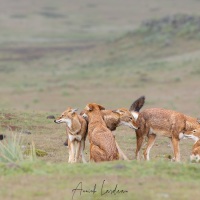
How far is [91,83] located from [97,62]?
1011 cm

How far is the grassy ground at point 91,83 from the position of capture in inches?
328

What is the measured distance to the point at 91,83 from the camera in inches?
1219

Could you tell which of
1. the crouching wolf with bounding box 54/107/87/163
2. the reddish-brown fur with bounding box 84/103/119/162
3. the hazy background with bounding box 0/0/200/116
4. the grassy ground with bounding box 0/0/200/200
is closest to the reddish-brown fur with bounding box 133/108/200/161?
the grassy ground with bounding box 0/0/200/200

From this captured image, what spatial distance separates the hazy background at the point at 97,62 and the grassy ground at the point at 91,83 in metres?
0.06

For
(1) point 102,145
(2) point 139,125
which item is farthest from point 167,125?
(1) point 102,145

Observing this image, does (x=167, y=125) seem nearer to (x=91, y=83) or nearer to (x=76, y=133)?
(x=76, y=133)

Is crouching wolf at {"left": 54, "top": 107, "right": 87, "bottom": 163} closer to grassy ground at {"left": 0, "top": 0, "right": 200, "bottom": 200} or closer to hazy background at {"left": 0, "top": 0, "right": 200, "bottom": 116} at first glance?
grassy ground at {"left": 0, "top": 0, "right": 200, "bottom": 200}

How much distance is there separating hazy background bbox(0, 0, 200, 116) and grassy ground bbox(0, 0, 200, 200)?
0.21 ft

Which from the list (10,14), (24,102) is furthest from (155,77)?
(10,14)

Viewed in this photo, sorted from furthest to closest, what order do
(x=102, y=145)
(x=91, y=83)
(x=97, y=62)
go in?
1. (x=97, y=62)
2. (x=91, y=83)
3. (x=102, y=145)

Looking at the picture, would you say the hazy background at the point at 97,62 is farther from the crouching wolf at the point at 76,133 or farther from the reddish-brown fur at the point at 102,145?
the reddish-brown fur at the point at 102,145

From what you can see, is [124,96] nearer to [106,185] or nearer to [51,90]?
[51,90]

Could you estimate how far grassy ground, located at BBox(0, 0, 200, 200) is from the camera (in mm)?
8336

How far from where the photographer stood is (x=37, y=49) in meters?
50.0
